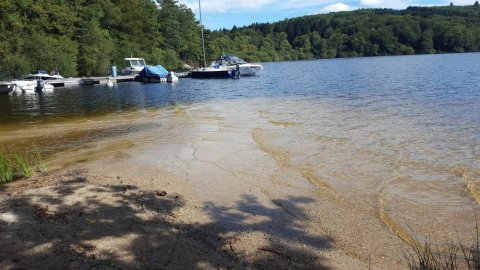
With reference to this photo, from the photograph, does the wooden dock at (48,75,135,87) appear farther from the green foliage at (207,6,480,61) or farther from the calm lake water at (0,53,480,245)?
the green foliage at (207,6,480,61)

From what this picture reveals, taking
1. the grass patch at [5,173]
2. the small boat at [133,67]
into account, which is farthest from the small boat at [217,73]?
the grass patch at [5,173]

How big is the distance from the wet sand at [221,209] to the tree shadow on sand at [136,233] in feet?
0.05

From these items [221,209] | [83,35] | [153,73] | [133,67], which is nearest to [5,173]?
[221,209]

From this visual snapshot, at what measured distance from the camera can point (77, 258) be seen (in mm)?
4625

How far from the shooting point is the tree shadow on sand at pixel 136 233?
4.67 metres

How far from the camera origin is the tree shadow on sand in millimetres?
4668

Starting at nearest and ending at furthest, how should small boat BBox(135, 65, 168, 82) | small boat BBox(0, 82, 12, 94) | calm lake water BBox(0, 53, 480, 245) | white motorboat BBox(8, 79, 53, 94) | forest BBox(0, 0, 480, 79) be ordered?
1. calm lake water BBox(0, 53, 480, 245)
2. white motorboat BBox(8, 79, 53, 94)
3. small boat BBox(0, 82, 12, 94)
4. small boat BBox(135, 65, 168, 82)
5. forest BBox(0, 0, 480, 79)

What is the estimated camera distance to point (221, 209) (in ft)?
21.7

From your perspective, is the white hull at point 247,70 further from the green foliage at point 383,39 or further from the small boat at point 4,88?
the green foliage at point 383,39

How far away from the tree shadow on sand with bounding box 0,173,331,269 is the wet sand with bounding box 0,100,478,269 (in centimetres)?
2

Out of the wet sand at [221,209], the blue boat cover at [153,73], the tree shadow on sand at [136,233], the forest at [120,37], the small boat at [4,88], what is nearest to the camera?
the tree shadow on sand at [136,233]

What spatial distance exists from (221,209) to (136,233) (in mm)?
1638

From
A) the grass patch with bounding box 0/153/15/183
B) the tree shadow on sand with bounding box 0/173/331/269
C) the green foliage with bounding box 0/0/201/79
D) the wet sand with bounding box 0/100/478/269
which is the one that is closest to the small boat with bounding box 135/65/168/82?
the green foliage with bounding box 0/0/201/79

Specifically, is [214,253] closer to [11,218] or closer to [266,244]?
[266,244]
